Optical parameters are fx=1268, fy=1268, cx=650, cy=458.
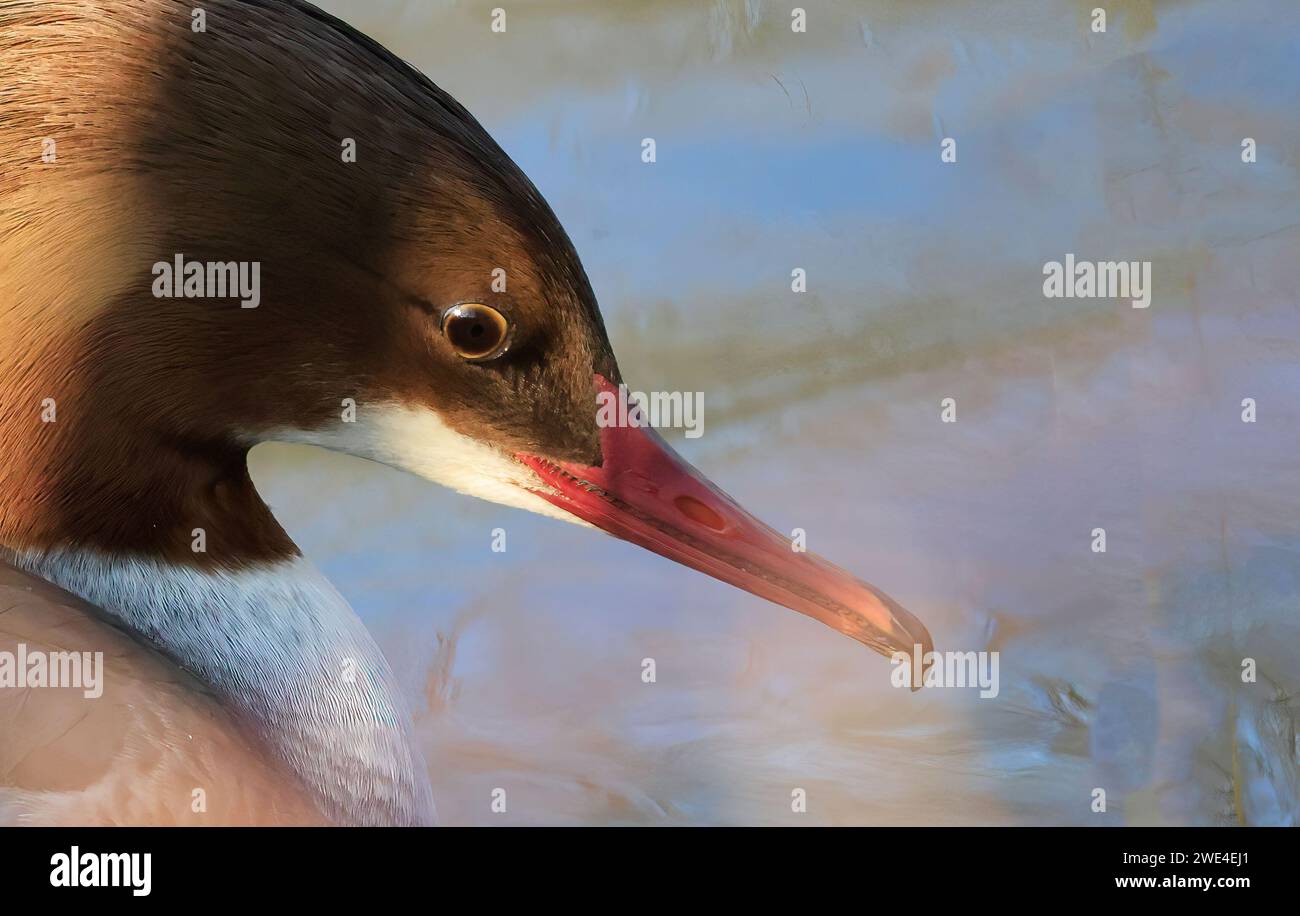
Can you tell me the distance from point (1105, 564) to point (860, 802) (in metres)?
0.59

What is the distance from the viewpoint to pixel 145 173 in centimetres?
100

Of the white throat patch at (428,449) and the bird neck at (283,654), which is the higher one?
the white throat patch at (428,449)

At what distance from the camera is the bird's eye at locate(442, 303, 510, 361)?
3.57 ft

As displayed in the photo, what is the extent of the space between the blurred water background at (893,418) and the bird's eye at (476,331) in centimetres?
95

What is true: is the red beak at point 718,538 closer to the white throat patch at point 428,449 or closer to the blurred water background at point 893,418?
the white throat patch at point 428,449

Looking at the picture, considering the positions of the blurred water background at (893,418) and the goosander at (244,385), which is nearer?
the goosander at (244,385)

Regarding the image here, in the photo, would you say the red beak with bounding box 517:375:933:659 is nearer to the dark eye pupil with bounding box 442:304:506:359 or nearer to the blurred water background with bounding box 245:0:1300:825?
the dark eye pupil with bounding box 442:304:506:359

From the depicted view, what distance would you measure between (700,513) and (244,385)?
440 mm

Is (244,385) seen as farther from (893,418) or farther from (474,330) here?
(893,418)

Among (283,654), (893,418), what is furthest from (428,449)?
(893,418)

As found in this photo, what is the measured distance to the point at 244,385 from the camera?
1101 millimetres

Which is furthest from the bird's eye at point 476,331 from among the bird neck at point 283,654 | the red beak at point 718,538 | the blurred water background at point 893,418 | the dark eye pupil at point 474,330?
the blurred water background at point 893,418

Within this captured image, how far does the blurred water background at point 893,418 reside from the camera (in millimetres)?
1934
